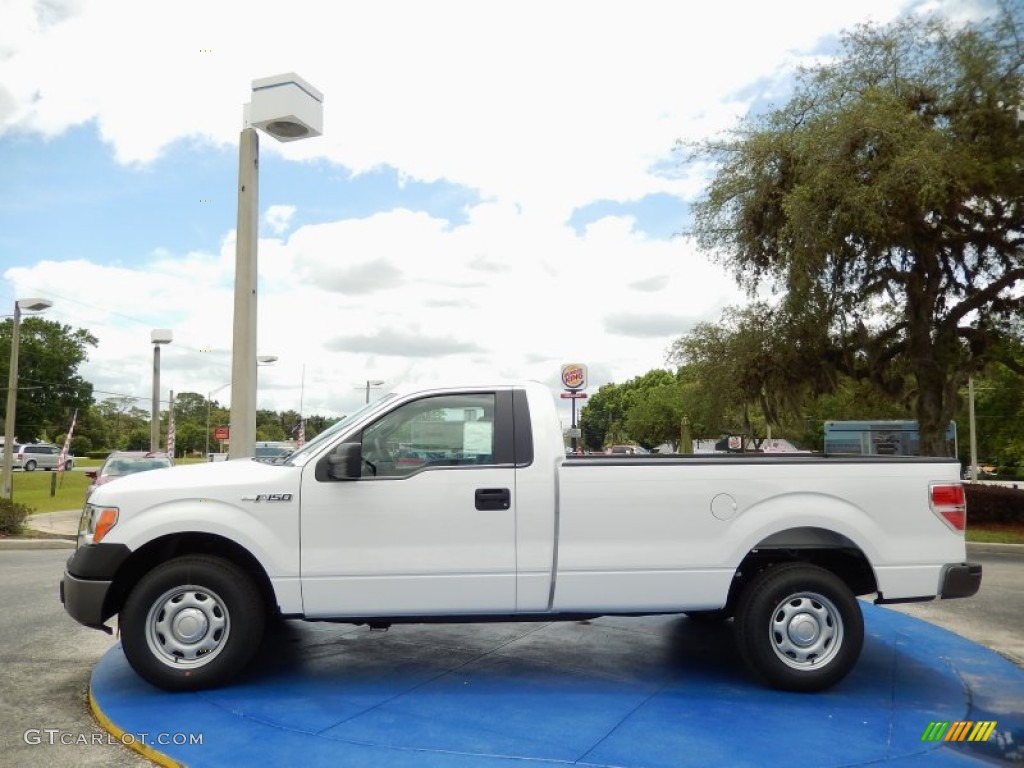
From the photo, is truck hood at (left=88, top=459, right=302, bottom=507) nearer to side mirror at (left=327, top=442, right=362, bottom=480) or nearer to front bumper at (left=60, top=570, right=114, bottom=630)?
side mirror at (left=327, top=442, right=362, bottom=480)

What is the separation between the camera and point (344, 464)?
526 cm

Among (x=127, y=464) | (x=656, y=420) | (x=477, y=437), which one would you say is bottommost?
(x=127, y=464)

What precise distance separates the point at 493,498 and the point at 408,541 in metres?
0.60

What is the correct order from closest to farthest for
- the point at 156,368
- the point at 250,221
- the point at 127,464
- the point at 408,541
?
the point at 408,541 → the point at 250,221 → the point at 127,464 → the point at 156,368

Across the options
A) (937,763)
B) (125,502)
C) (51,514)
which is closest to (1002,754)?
(937,763)

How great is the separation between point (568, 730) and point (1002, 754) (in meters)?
2.31

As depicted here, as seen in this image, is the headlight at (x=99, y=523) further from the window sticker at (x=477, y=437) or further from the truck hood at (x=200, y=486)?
the window sticker at (x=477, y=437)

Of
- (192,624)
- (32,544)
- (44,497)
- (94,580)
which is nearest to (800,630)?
(192,624)

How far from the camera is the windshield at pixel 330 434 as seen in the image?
5596mm

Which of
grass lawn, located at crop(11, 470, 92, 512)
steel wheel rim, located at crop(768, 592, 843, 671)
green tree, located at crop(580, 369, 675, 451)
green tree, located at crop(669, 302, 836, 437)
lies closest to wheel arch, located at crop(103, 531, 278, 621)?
steel wheel rim, located at crop(768, 592, 843, 671)

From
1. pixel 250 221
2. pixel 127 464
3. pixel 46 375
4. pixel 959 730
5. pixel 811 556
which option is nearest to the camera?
pixel 959 730

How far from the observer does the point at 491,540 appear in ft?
17.7

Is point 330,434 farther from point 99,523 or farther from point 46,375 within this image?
point 46,375

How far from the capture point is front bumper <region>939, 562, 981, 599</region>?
5.53m
